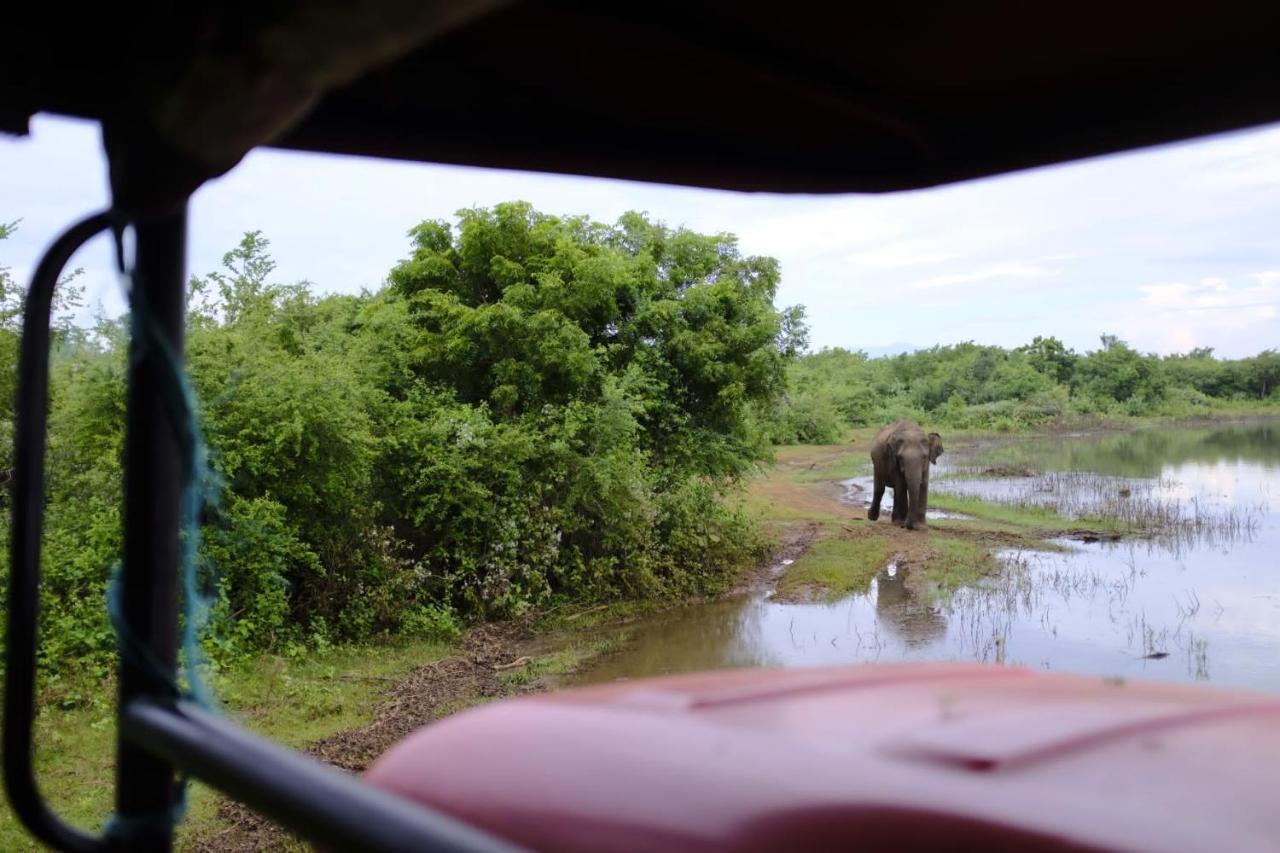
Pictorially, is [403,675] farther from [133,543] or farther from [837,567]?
[133,543]

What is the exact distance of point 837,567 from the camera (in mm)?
12180

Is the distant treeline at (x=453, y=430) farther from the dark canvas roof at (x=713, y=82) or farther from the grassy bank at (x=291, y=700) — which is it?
the dark canvas roof at (x=713, y=82)

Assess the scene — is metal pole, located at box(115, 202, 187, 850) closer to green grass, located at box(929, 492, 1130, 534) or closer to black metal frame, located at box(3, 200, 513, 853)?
black metal frame, located at box(3, 200, 513, 853)

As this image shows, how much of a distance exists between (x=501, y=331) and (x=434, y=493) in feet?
5.99

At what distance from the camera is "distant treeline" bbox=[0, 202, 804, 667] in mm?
7219

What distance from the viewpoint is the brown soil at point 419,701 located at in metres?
5.11

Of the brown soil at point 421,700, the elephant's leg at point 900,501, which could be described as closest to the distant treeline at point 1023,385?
the elephant's leg at point 900,501

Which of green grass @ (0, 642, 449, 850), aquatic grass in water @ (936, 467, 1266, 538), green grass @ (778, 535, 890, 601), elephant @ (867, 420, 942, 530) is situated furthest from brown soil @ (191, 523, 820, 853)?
aquatic grass in water @ (936, 467, 1266, 538)

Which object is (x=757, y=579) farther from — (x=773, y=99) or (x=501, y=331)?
(x=773, y=99)

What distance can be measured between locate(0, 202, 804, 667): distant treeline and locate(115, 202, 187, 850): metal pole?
5760mm

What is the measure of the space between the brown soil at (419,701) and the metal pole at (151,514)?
3492 millimetres

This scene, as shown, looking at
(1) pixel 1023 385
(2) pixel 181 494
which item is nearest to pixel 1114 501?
(2) pixel 181 494

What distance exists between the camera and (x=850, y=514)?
1694cm

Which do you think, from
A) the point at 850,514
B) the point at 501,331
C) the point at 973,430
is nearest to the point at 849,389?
the point at 973,430
